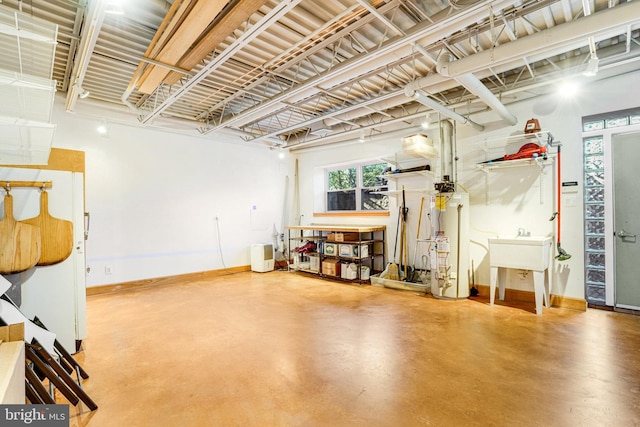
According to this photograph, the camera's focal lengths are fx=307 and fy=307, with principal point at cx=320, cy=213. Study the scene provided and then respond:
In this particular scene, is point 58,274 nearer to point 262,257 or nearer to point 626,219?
point 262,257

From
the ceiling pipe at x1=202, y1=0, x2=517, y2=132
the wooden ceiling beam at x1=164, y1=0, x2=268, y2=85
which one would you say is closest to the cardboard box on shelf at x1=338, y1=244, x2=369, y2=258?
the ceiling pipe at x1=202, y1=0, x2=517, y2=132

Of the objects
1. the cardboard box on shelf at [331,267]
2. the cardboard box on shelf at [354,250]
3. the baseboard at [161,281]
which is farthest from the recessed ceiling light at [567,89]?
the baseboard at [161,281]

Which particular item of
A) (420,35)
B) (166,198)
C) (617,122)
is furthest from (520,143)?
(166,198)

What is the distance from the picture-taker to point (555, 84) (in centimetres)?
414

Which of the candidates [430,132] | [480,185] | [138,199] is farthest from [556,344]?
[138,199]

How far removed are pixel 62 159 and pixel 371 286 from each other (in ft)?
15.7

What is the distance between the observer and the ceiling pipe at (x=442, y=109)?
379 centimetres

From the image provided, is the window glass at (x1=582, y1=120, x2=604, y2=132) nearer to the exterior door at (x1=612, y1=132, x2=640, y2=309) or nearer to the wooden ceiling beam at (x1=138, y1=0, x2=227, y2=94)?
the exterior door at (x1=612, y1=132, x2=640, y2=309)

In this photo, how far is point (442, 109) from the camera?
4.19m

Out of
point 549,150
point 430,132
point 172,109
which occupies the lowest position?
point 549,150

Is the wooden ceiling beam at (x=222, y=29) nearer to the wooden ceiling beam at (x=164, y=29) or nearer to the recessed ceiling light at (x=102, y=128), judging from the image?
the wooden ceiling beam at (x=164, y=29)

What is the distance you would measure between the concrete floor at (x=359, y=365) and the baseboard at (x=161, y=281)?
35.6 inches

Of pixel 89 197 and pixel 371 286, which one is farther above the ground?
pixel 89 197

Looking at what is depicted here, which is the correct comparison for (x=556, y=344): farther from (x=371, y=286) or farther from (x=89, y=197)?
(x=89, y=197)
